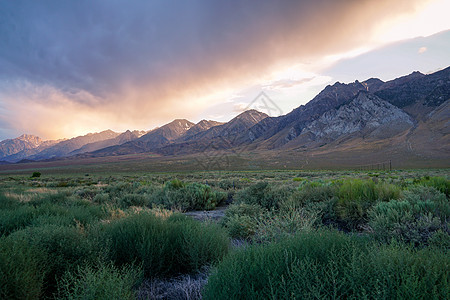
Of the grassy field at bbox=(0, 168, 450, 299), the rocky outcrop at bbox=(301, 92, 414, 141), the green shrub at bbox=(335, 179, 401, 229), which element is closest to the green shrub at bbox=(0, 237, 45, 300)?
the grassy field at bbox=(0, 168, 450, 299)

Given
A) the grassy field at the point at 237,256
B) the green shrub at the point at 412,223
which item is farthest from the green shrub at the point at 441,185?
the green shrub at the point at 412,223

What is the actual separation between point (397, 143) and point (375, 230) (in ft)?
415

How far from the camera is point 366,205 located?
6.78 meters

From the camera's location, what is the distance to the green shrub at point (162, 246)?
3867 millimetres

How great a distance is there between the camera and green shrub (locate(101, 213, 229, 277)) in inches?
152

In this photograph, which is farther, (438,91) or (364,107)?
(364,107)

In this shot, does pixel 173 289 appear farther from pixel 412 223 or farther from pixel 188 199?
pixel 188 199

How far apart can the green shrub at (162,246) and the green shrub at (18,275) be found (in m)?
1.07

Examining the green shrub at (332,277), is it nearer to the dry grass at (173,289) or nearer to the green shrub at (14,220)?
the dry grass at (173,289)

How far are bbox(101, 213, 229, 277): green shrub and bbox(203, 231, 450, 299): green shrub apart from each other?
1.48 metres

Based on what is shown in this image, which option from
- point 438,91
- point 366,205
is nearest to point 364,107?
point 438,91

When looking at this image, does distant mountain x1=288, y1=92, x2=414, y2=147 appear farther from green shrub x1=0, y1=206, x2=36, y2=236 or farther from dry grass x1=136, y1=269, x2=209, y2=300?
green shrub x1=0, y1=206, x2=36, y2=236

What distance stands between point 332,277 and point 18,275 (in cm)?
324

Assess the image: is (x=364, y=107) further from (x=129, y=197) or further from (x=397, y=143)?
(x=129, y=197)
